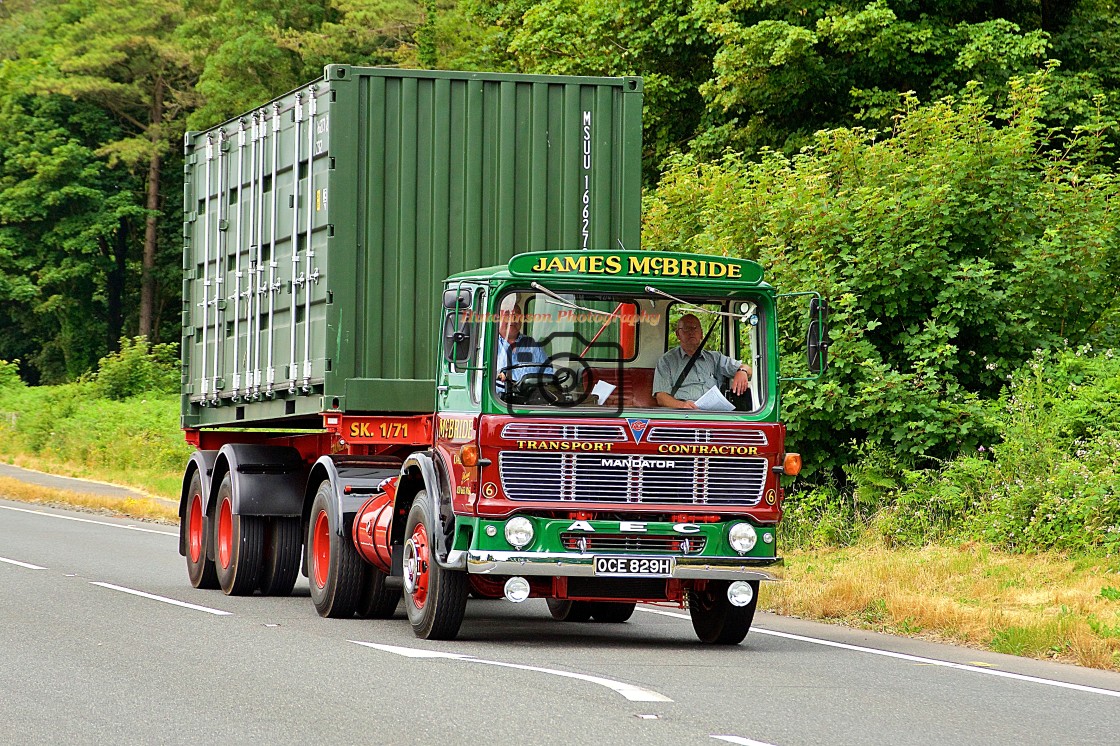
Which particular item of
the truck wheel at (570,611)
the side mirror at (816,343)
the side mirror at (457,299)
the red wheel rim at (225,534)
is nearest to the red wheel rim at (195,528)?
the red wheel rim at (225,534)

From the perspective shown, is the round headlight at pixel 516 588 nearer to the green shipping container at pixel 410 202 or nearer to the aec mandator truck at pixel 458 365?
the aec mandator truck at pixel 458 365

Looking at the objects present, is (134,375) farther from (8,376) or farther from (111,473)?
(111,473)

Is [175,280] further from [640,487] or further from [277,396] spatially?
[640,487]

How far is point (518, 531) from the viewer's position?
11625 mm

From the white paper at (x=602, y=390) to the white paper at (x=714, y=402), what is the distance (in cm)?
64

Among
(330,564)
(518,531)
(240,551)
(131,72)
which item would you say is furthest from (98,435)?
(518,531)

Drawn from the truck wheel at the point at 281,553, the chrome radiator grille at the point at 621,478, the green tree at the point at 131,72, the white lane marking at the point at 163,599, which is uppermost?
the green tree at the point at 131,72

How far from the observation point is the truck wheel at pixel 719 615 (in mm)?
12484

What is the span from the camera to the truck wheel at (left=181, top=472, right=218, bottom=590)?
17234 millimetres

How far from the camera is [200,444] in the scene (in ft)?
61.6

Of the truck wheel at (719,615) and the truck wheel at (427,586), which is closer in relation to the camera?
the truck wheel at (427,586)

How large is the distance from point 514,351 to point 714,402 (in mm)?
1475

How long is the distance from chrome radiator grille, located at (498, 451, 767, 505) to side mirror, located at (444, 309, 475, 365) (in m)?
0.74

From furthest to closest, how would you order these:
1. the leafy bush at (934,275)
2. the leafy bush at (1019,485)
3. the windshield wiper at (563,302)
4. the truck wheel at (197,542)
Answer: the leafy bush at (934,275)
the truck wheel at (197,542)
the leafy bush at (1019,485)
the windshield wiper at (563,302)
